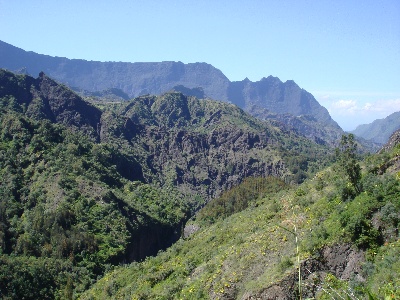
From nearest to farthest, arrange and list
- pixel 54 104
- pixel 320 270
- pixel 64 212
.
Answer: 1. pixel 320 270
2. pixel 64 212
3. pixel 54 104

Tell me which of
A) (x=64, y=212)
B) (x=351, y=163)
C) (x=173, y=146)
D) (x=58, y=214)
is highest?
(x=351, y=163)

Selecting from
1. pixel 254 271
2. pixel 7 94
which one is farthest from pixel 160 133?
pixel 254 271

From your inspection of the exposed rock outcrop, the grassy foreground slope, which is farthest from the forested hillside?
the exposed rock outcrop

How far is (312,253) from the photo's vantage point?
21.7 meters

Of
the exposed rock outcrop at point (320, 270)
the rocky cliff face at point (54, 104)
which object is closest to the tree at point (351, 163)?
the exposed rock outcrop at point (320, 270)

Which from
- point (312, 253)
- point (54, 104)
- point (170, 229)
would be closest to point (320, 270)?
point (312, 253)

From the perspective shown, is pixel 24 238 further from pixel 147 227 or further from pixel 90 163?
pixel 90 163

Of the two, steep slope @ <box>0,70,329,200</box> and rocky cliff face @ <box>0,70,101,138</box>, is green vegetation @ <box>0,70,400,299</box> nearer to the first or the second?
rocky cliff face @ <box>0,70,101,138</box>

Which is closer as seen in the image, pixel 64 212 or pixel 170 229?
pixel 64 212

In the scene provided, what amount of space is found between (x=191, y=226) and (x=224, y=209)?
8096 millimetres

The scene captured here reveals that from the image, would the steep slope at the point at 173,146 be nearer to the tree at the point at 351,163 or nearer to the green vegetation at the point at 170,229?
the green vegetation at the point at 170,229

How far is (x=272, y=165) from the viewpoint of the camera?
162250 mm

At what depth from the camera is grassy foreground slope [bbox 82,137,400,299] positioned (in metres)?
19.6

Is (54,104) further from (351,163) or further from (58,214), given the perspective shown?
(351,163)
